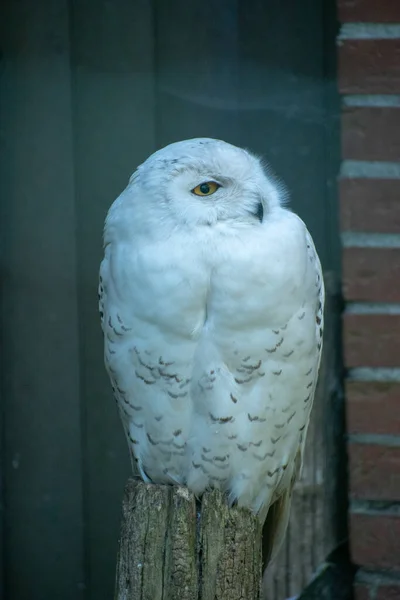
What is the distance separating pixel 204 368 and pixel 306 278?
0.23 metres

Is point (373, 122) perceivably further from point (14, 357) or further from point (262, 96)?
point (14, 357)

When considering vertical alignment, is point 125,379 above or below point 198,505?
above

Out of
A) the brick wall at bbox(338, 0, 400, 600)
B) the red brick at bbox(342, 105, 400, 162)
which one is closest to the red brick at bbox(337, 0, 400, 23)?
the brick wall at bbox(338, 0, 400, 600)

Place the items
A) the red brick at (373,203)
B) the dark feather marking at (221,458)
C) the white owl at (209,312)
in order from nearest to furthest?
the white owl at (209,312) → the dark feather marking at (221,458) → the red brick at (373,203)

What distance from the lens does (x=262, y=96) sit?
1617 millimetres

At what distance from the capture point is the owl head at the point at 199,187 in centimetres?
132

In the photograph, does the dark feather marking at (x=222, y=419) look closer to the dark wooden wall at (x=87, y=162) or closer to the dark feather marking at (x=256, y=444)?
the dark feather marking at (x=256, y=444)

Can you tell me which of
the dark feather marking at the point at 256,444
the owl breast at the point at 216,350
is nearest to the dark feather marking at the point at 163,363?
the owl breast at the point at 216,350

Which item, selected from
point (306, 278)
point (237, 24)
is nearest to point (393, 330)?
point (306, 278)

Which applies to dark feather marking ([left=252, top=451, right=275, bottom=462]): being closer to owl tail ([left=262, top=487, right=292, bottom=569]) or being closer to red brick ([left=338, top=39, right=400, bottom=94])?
owl tail ([left=262, top=487, right=292, bottom=569])

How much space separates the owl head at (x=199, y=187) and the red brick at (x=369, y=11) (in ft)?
1.23

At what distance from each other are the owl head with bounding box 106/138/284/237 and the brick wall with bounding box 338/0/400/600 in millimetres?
288

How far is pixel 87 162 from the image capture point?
5.58 ft

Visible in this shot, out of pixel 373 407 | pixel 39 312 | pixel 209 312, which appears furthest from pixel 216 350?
pixel 39 312
